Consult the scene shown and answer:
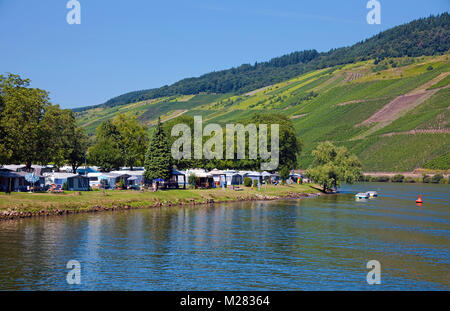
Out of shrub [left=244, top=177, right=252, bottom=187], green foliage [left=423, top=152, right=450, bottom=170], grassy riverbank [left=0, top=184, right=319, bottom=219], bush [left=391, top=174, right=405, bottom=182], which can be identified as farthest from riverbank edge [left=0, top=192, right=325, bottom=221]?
green foliage [left=423, top=152, right=450, bottom=170]

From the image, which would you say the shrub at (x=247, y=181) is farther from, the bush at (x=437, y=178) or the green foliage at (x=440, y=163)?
the green foliage at (x=440, y=163)

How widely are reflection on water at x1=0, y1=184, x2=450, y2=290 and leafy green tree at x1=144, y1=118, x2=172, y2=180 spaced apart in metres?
18.3

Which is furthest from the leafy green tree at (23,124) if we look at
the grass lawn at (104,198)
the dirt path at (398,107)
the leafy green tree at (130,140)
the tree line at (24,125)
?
the dirt path at (398,107)

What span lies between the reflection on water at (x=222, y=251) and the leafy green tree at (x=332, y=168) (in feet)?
132

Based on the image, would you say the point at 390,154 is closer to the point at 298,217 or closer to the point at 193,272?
the point at 298,217

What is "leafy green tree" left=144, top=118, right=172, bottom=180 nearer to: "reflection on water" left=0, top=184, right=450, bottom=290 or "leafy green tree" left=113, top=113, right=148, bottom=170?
"leafy green tree" left=113, top=113, right=148, bottom=170

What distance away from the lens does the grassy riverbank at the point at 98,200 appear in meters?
44.8

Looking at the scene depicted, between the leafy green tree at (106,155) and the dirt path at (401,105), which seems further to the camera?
the dirt path at (401,105)

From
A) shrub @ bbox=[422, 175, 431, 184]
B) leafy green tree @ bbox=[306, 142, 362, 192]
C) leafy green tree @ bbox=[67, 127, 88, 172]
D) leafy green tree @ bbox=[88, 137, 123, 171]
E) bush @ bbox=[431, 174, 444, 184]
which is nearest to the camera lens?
leafy green tree @ bbox=[67, 127, 88, 172]

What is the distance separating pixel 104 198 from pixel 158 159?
16359mm

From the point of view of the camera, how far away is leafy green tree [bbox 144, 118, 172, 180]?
2709 inches

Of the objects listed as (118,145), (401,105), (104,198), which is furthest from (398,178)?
(104,198)

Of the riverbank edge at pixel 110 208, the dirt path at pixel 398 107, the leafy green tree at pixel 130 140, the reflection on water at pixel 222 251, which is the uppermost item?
the dirt path at pixel 398 107

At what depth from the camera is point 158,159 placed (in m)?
69.2
